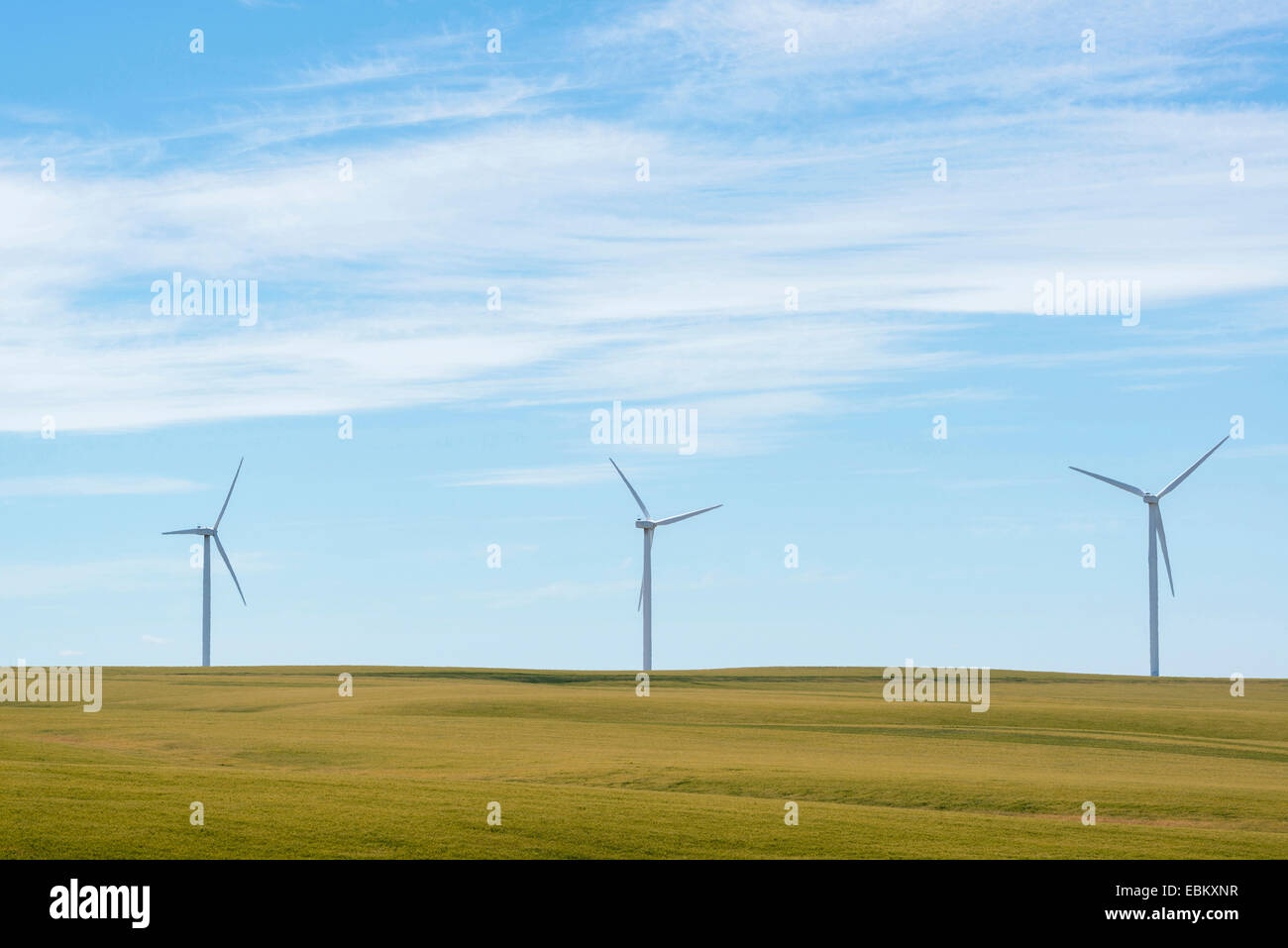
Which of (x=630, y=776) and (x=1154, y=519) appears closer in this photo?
(x=630, y=776)

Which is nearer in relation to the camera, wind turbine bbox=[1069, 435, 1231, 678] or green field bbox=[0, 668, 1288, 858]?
green field bbox=[0, 668, 1288, 858]

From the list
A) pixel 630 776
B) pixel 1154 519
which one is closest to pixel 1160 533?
pixel 1154 519

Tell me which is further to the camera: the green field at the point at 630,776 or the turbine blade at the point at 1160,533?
the turbine blade at the point at 1160,533

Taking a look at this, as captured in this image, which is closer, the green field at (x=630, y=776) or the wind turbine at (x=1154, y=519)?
the green field at (x=630, y=776)

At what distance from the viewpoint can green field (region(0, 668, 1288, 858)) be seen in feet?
98.6

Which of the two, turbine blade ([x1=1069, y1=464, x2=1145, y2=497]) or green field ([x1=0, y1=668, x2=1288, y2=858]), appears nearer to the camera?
green field ([x1=0, y1=668, x2=1288, y2=858])

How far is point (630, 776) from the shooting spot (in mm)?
43969

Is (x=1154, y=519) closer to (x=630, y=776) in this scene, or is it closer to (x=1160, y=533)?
(x=1160, y=533)

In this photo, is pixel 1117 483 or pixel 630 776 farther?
pixel 1117 483

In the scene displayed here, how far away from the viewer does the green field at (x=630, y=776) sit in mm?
30062

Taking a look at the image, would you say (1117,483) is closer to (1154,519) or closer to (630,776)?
(1154,519)

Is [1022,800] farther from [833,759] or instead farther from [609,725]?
[609,725]

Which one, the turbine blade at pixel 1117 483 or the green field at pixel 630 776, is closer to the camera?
the green field at pixel 630 776
